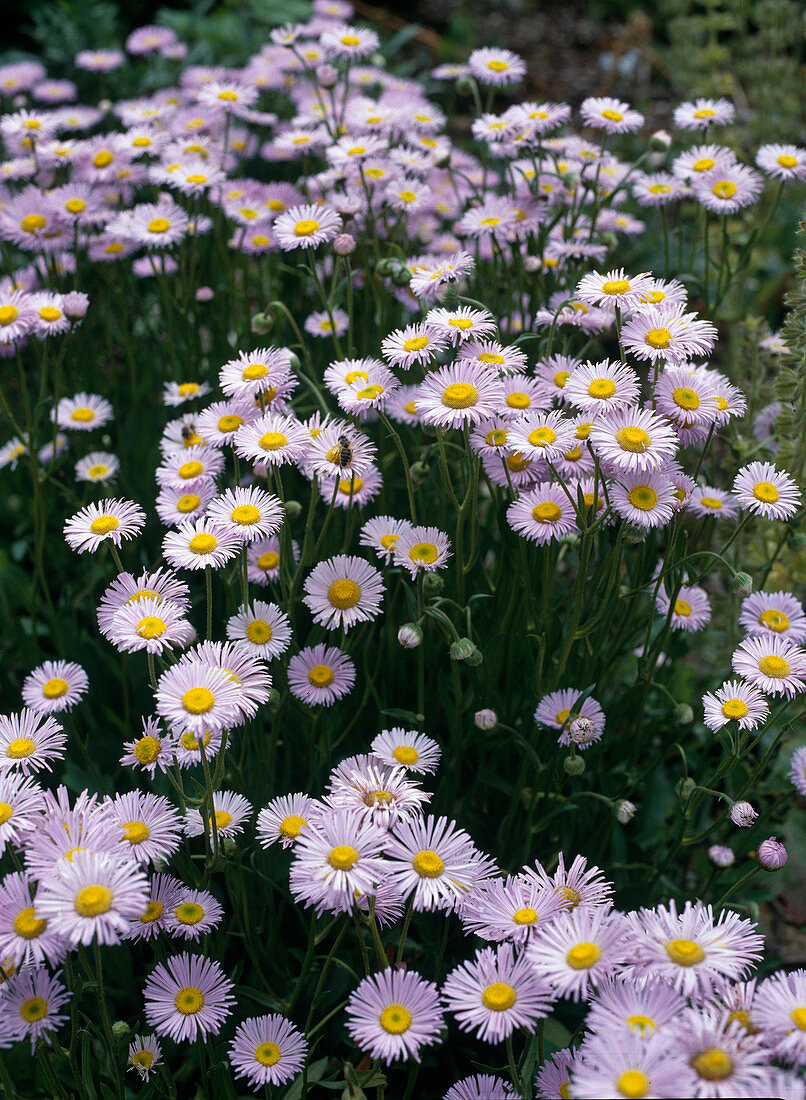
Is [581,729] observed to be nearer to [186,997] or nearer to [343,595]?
[343,595]

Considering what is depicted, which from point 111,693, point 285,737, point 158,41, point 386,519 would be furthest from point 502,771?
point 158,41

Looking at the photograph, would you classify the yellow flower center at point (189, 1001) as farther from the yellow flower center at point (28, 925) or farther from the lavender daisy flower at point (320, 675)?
the lavender daisy flower at point (320, 675)

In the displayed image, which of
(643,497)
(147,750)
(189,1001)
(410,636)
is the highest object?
(643,497)

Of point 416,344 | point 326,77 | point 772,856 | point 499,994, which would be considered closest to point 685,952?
point 499,994

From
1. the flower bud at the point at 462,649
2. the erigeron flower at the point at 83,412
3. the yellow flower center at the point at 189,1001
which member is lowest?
the yellow flower center at the point at 189,1001

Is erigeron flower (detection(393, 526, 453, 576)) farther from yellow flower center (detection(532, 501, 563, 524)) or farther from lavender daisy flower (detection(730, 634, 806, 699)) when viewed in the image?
lavender daisy flower (detection(730, 634, 806, 699))

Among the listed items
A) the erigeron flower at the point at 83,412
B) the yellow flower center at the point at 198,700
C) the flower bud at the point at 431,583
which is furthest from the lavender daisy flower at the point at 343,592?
the erigeron flower at the point at 83,412

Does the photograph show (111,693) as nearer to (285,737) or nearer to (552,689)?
(285,737)
